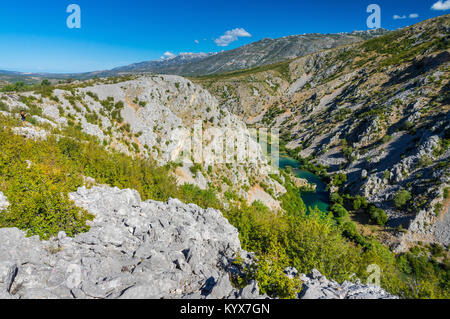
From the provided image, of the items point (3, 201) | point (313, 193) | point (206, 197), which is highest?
point (3, 201)

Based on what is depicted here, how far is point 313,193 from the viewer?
64.8 m

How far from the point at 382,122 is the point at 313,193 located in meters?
36.7

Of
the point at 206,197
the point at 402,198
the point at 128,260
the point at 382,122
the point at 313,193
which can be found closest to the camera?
the point at 128,260

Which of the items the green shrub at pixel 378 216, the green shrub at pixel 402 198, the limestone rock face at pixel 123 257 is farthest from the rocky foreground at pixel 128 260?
the green shrub at pixel 402 198

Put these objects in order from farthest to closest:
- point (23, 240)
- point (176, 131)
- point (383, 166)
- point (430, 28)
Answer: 1. point (430, 28)
2. point (383, 166)
3. point (176, 131)
4. point (23, 240)

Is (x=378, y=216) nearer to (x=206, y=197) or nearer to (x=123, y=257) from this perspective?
(x=206, y=197)

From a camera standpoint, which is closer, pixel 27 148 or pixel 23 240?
pixel 23 240

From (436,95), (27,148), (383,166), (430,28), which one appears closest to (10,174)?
(27,148)

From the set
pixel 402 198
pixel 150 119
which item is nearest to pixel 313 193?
pixel 402 198

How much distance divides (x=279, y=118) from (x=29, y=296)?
5517 inches

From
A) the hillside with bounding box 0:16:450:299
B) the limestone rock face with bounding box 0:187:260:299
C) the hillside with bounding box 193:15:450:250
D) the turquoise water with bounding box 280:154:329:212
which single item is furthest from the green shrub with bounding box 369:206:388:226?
the limestone rock face with bounding box 0:187:260:299

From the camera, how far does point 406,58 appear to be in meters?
104

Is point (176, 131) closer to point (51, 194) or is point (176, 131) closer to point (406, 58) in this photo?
point (51, 194)

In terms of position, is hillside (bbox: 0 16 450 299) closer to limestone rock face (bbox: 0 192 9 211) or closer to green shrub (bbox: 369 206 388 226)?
limestone rock face (bbox: 0 192 9 211)
